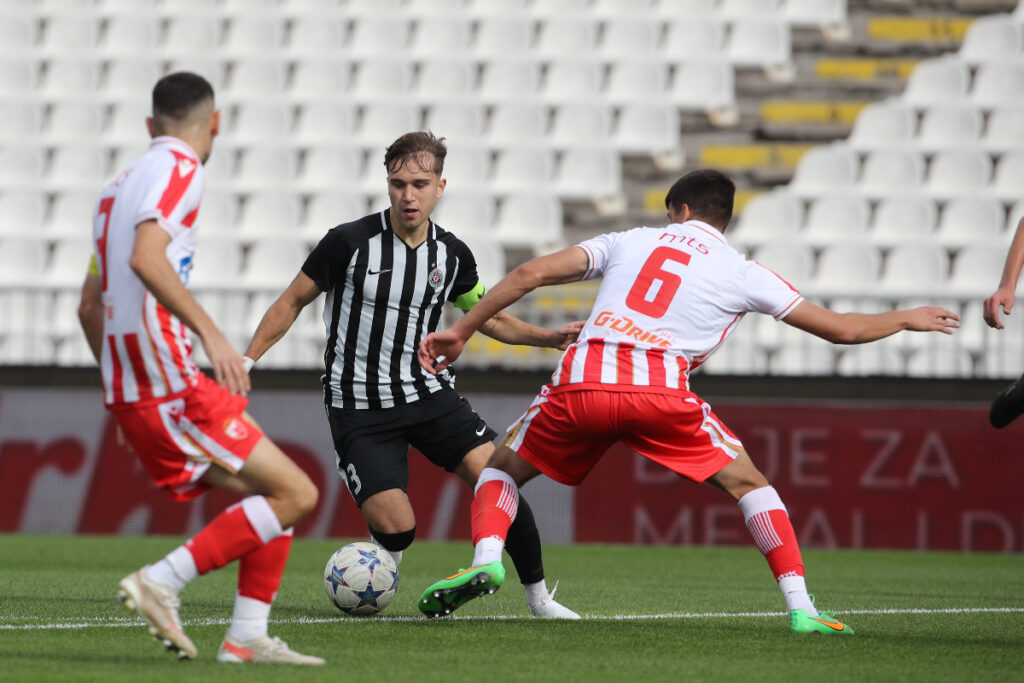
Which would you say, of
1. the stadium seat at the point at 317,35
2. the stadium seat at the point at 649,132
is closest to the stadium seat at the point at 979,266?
the stadium seat at the point at 649,132

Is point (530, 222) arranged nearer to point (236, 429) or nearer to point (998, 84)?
point (998, 84)

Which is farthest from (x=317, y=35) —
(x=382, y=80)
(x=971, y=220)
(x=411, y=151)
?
(x=411, y=151)

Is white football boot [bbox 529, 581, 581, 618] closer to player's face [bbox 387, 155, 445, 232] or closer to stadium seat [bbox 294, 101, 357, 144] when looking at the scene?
player's face [bbox 387, 155, 445, 232]

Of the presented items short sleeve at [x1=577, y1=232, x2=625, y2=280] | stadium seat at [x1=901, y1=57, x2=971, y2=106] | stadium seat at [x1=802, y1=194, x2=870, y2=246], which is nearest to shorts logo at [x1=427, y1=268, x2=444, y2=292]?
short sleeve at [x1=577, y1=232, x2=625, y2=280]

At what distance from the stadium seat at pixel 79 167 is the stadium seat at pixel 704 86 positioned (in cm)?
682

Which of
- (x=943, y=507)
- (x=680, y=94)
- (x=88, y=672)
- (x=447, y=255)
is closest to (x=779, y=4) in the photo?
(x=680, y=94)

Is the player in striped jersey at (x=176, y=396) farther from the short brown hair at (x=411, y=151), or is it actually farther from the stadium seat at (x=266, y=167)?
the stadium seat at (x=266, y=167)

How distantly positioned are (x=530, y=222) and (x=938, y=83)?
17.4 ft

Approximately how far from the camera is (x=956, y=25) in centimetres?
1702

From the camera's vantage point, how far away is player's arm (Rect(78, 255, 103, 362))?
13.7 feet

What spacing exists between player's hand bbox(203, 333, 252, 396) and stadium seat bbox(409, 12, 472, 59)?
1327 centimetres

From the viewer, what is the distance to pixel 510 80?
16500 mm

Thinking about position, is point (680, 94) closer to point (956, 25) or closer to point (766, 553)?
point (956, 25)

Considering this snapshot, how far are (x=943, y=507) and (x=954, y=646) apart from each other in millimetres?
6873
